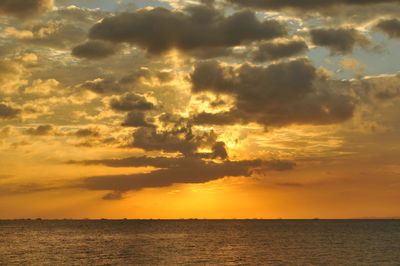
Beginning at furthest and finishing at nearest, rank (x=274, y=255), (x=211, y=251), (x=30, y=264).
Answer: (x=211, y=251), (x=274, y=255), (x=30, y=264)

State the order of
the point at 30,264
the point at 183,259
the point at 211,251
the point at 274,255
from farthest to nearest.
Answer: the point at 211,251 < the point at 274,255 < the point at 183,259 < the point at 30,264

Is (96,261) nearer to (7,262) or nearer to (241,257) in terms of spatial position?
(7,262)

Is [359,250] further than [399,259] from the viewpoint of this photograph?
Yes

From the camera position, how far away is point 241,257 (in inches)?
3969

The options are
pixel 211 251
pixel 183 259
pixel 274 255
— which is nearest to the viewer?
pixel 183 259

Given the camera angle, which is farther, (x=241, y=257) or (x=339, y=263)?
(x=241, y=257)

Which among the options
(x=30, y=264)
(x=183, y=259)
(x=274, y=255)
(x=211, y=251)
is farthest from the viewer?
(x=211, y=251)

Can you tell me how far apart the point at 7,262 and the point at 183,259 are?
33.0 meters

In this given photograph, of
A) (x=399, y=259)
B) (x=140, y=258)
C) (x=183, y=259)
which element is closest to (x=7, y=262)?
(x=140, y=258)

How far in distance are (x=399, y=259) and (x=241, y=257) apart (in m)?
31.7

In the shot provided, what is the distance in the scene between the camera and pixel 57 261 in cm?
9212

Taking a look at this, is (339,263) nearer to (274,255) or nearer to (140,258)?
(274,255)

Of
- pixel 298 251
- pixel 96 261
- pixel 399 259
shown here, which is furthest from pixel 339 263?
pixel 96 261

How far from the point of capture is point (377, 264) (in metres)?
89.9
